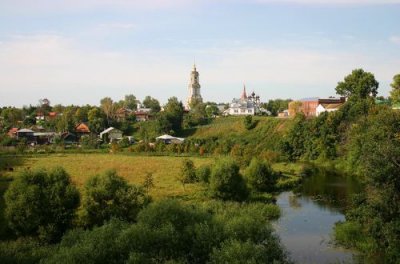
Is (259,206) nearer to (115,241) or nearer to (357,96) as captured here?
(115,241)

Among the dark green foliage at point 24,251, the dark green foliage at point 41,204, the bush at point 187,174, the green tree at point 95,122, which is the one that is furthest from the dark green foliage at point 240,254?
the green tree at point 95,122

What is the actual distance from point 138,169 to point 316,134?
33876 millimetres

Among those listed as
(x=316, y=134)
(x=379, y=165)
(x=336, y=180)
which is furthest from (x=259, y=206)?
(x=316, y=134)

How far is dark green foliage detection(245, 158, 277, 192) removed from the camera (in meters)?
45.7

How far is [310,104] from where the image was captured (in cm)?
10944

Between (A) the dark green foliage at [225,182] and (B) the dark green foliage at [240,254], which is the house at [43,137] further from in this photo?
(B) the dark green foliage at [240,254]

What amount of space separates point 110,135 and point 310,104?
161ft

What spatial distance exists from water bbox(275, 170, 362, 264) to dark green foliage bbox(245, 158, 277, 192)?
197 centimetres

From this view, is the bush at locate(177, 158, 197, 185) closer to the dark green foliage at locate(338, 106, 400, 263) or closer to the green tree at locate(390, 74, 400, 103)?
the dark green foliage at locate(338, 106, 400, 263)

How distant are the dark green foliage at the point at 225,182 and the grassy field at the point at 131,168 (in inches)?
106

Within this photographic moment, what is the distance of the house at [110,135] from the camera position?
4011 inches

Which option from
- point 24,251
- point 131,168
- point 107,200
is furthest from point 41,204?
point 131,168

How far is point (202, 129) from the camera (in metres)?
106

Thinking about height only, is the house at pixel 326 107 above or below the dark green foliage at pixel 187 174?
above
